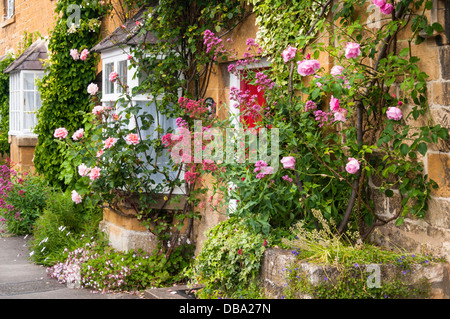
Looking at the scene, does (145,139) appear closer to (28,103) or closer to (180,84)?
(180,84)

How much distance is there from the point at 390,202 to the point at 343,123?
791mm

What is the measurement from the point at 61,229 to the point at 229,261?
334cm

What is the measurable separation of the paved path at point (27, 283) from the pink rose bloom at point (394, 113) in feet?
10.6

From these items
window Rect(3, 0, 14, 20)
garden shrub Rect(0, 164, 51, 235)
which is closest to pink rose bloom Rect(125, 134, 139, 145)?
garden shrub Rect(0, 164, 51, 235)

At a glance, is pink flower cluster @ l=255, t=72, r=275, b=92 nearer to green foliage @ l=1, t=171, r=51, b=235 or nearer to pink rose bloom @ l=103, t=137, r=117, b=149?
pink rose bloom @ l=103, t=137, r=117, b=149

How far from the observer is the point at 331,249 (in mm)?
4270

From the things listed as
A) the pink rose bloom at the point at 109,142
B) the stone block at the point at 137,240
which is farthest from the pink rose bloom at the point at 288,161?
the stone block at the point at 137,240

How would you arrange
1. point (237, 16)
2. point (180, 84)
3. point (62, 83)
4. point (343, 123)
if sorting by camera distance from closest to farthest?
point (343, 123) < point (237, 16) < point (180, 84) < point (62, 83)

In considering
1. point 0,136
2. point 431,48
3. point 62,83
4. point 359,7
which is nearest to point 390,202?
point 431,48

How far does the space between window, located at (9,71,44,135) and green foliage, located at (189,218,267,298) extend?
728 cm

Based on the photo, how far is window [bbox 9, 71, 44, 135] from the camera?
1147 cm

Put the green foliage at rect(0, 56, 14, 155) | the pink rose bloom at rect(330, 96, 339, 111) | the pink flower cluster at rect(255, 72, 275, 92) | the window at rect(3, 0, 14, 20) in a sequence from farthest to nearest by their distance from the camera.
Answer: the window at rect(3, 0, 14, 20)
the green foliage at rect(0, 56, 14, 155)
the pink flower cluster at rect(255, 72, 275, 92)
the pink rose bloom at rect(330, 96, 339, 111)

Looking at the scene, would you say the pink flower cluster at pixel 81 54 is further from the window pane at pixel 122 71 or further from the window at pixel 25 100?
the window at pixel 25 100

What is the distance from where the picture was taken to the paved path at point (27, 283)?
5848 mm
